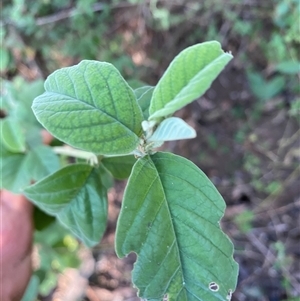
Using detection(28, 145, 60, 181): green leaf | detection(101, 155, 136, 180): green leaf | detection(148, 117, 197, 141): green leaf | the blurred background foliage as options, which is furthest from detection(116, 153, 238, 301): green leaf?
the blurred background foliage

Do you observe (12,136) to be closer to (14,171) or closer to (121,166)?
(14,171)

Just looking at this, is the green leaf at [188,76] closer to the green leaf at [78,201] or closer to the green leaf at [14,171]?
the green leaf at [78,201]

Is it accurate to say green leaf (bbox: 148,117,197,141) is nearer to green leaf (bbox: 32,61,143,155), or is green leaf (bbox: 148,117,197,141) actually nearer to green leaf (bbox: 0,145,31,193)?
green leaf (bbox: 32,61,143,155)

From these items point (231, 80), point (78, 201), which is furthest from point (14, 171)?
point (231, 80)

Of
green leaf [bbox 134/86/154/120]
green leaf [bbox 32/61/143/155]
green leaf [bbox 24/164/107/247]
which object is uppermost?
green leaf [bbox 32/61/143/155]

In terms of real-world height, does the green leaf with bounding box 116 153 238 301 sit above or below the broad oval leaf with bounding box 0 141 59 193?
above

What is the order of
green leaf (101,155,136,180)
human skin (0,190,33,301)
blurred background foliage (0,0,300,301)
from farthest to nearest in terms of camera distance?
blurred background foliage (0,0,300,301) < human skin (0,190,33,301) < green leaf (101,155,136,180)

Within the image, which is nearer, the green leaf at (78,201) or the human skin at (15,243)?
the green leaf at (78,201)

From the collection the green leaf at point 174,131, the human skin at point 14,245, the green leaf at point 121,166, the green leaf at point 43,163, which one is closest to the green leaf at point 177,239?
the green leaf at point 174,131
